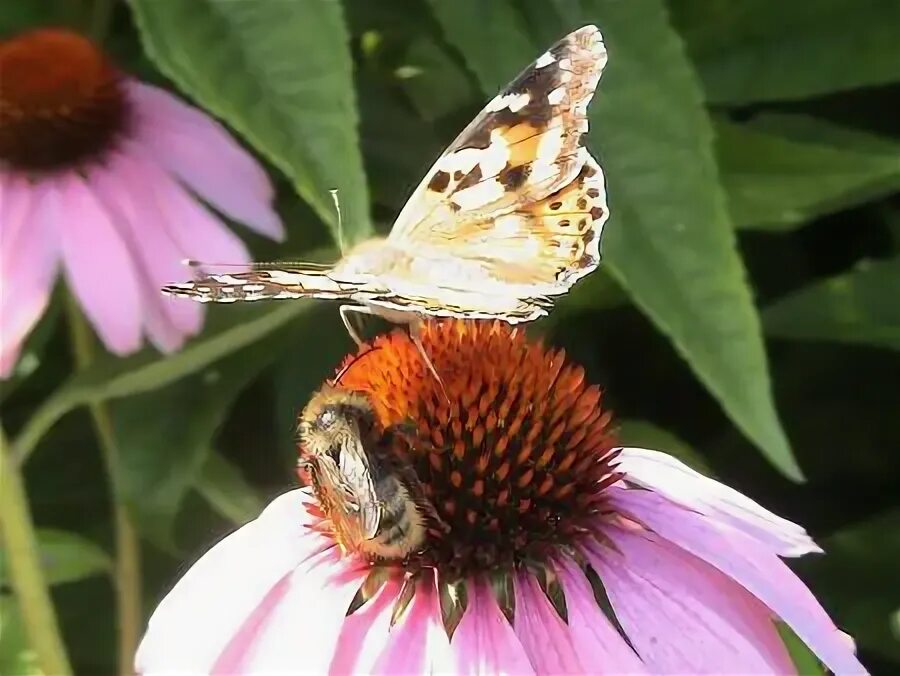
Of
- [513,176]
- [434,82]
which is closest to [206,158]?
[434,82]

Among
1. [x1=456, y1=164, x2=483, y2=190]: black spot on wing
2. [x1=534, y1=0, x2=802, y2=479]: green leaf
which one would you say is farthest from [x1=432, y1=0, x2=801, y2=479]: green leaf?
[x1=456, y1=164, x2=483, y2=190]: black spot on wing

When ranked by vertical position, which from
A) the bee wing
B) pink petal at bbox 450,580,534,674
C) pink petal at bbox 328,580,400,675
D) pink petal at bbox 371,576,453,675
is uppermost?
the bee wing

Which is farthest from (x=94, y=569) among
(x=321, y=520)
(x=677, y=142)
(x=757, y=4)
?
(x=757, y=4)

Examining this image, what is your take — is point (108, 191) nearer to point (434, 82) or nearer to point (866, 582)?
point (434, 82)

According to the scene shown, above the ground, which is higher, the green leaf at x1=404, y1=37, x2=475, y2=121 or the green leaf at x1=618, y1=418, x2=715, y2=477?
the green leaf at x1=404, y1=37, x2=475, y2=121

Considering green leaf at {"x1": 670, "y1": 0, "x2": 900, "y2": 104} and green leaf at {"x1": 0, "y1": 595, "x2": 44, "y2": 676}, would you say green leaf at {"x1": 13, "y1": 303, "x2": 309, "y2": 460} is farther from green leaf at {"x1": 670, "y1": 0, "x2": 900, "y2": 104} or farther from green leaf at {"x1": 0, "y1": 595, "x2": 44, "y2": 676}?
green leaf at {"x1": 670, "y1": 0, "x2": 900, "y2": 104}

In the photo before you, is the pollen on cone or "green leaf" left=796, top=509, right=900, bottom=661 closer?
the pollen on cone

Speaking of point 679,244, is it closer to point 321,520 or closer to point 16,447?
point 321,520

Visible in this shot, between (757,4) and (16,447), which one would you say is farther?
(757,4)
